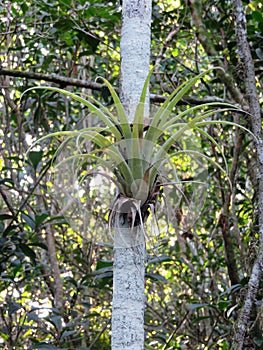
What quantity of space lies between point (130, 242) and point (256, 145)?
63 centimetres

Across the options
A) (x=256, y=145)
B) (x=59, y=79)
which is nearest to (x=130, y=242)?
(x=256, y=145)

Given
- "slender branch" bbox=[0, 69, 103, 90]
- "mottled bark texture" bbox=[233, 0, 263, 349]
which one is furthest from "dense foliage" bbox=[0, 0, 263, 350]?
"mottled bark texture" bbox=[233, 0, 263, 349]

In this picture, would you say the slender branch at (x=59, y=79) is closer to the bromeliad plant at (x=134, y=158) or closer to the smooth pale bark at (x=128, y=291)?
the bromeliad plant at (x=134, y=158)

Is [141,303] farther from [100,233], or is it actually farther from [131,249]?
[100,233]

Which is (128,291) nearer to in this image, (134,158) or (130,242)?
(130,242)

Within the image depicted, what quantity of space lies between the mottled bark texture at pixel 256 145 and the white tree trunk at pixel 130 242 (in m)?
0.42

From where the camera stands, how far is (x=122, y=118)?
1095 millimetres

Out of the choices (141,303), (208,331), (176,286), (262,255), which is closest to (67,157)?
(141,303)

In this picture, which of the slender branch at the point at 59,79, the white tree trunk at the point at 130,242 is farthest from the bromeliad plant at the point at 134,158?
the slender branch at the point at 59,79

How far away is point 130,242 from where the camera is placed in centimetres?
107

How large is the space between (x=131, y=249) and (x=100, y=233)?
0.72 ft

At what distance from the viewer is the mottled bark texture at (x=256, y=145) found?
138 centimetres

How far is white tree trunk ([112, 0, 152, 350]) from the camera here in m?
1.02

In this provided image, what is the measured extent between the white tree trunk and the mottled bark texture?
417 mm
